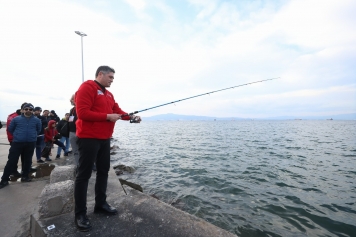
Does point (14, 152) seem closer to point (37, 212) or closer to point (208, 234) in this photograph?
point (37, 212)

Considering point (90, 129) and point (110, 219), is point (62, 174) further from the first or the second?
point (90, 129)

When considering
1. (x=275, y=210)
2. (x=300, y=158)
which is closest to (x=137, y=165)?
(x=275, y=210)

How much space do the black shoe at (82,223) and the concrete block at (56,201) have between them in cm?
57

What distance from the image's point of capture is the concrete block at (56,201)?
10.2 ft

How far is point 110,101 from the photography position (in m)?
3.36

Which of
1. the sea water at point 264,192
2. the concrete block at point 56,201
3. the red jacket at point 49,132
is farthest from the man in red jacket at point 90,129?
the red jacket at point 49,132

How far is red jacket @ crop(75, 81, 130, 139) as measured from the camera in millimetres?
2785

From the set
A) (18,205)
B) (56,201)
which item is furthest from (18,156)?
(56,201)

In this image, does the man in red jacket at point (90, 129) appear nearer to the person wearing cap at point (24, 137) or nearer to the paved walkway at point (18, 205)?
the paved walkway at point (18, 205)

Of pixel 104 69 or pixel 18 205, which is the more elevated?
pixel 104 69

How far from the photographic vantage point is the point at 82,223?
2789 mm

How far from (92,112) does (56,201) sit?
1767 millimetres

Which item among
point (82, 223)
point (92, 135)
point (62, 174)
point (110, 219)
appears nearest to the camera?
point (82, 223)

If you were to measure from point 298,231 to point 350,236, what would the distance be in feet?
4.02
